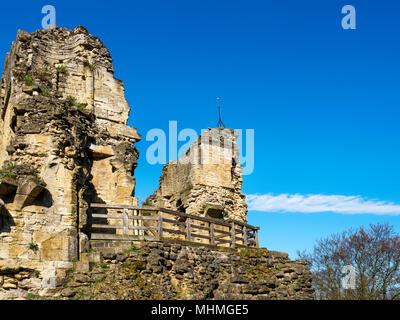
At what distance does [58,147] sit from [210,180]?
11.0 m

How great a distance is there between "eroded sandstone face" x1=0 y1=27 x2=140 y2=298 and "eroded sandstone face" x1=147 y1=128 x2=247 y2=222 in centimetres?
652

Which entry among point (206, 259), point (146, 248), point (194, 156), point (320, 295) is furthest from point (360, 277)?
point (146, 248)

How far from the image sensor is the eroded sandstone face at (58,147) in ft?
35.6

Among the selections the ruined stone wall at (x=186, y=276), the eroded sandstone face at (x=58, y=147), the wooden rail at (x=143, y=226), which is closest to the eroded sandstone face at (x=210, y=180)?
the wooden rail at (x=143, y=226)

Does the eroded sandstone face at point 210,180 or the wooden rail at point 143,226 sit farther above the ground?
the eroded sandstone face at point 210,180

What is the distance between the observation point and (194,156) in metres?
22.4

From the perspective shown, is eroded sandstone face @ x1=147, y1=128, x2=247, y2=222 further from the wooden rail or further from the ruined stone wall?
the ruined stone wall

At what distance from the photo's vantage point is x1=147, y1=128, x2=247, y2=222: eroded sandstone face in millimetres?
21359

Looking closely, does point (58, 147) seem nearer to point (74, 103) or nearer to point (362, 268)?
point (74, 103)

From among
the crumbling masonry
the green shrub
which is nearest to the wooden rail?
the crumbling masonry

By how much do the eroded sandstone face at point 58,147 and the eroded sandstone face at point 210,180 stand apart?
6517 millimetres

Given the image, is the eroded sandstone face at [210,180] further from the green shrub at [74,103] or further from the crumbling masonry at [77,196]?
the green shrub at [74,103]
